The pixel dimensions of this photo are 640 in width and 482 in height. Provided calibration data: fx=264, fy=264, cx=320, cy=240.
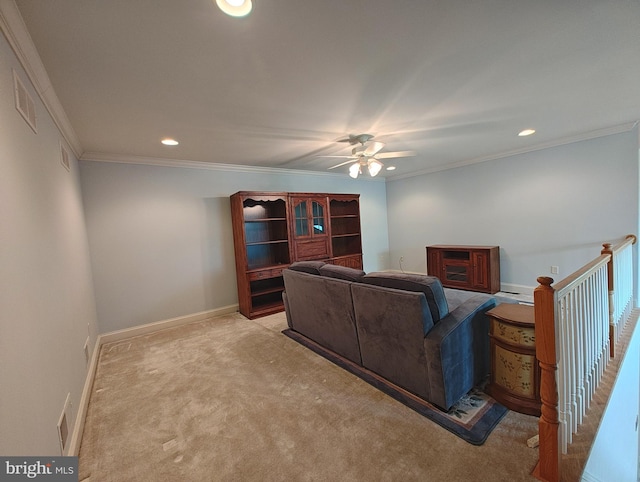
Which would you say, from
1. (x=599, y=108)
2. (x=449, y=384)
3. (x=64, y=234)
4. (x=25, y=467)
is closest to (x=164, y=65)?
(x=64, y=234)

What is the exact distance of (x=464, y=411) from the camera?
1.86 m

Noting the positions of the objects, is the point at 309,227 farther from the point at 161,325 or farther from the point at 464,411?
the point at 464,411

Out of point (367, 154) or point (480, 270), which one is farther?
point (480, 270)

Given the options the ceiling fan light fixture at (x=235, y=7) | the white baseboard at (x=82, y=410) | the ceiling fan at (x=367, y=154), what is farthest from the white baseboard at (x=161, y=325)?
the ceiling fan light fixture at (x=235, y=7)

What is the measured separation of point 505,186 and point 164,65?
5.15m

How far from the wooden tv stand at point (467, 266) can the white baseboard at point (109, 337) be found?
389 cm

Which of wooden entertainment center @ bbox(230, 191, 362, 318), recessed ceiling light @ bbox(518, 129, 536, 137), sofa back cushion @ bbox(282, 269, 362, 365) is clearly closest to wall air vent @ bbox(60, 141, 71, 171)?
wooden entertainment center @ bbox(230, 191, 362, 318)

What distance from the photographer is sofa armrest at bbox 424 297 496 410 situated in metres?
1.79

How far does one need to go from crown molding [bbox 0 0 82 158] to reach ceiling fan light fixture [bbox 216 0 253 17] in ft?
3.00

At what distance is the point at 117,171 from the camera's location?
3.50 metres

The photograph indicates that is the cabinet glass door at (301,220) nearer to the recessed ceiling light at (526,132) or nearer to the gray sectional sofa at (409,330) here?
the gray sectional sofa at (409,330)

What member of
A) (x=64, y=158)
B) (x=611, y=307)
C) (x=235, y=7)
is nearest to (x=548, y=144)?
(x=611, y=307)

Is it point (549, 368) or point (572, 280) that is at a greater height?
point (572, 280)

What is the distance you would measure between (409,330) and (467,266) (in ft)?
11.5
